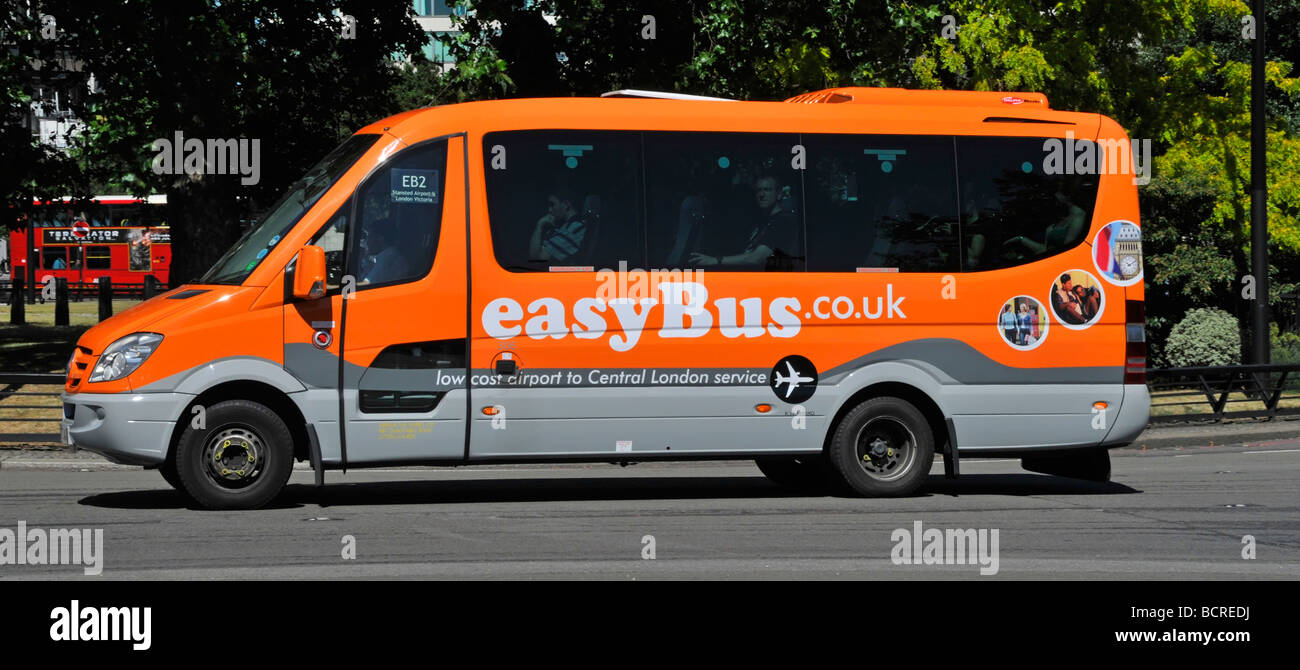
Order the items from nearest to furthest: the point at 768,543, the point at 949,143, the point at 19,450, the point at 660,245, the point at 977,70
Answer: the point at 768,543, the point at 660,245, the point at 949,143, the point at 19,450, the point at 977,70

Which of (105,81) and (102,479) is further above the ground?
(105,81)

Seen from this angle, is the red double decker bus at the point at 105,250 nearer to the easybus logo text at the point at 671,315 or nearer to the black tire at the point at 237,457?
the black tire at the point at 237,457

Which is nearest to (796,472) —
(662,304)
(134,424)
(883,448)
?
(883,448)

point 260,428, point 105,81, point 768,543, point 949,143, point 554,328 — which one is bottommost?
point 768,543

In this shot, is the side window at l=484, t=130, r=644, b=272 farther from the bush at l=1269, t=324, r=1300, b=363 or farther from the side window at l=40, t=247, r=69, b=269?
the side window at l=40, t=247, r=69, b=269

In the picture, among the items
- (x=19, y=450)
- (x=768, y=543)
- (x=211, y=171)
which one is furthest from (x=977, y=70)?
(x=768, y=543)

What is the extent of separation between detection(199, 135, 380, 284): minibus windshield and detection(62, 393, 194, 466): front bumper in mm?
1039

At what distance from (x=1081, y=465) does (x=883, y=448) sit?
1.98 meters

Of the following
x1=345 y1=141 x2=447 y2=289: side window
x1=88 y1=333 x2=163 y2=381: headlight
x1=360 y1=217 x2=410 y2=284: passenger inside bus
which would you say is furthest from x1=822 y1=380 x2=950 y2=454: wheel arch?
x1=88 y1=333 x2=163 y2=381: headlight

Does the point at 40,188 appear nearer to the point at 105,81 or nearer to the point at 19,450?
the point at 105,81

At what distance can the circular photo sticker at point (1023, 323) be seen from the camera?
39.6ft

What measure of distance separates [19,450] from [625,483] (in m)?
6.98

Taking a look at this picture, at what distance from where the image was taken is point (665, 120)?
11711mm

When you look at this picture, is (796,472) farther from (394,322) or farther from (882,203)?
(394,322)
